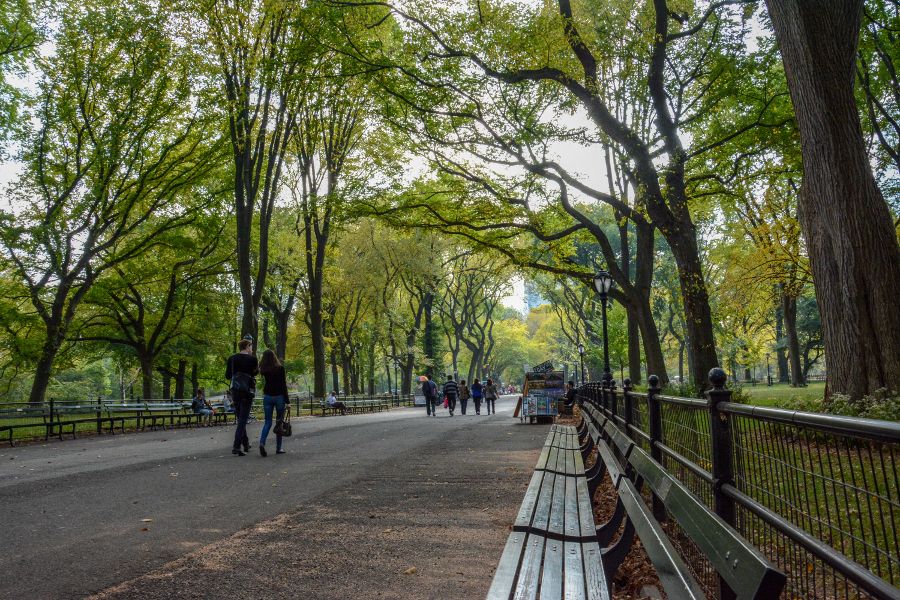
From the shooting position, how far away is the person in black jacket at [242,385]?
11578 mm

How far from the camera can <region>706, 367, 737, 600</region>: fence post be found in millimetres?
3094

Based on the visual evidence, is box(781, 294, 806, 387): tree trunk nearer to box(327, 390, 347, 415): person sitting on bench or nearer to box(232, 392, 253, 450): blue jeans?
box(327, 390, 347, 415): person sitting on bench

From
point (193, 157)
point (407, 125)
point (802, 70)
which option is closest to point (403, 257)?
point (193, 157)

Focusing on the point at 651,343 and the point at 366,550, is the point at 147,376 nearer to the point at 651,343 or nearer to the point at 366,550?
the point at 651,343

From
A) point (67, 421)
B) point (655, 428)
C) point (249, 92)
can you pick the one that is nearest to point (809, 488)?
point (655, 428)

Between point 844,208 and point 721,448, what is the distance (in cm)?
781

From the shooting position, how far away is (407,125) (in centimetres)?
1923

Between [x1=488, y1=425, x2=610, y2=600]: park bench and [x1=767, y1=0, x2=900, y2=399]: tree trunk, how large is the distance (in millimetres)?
5446

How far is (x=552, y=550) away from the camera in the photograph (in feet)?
12.4

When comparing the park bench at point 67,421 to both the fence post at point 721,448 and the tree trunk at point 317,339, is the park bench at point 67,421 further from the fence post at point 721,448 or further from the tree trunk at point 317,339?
the fence post at point 721,448

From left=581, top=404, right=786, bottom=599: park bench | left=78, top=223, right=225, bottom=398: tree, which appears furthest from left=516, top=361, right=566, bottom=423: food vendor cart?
left=581, top=404, right=786, bottom=599: park bench

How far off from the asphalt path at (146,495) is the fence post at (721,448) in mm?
1761

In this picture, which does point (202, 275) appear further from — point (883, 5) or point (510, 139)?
point (883, 5)

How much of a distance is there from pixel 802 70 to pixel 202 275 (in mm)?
29279
